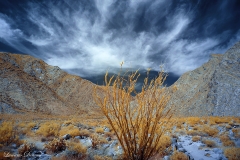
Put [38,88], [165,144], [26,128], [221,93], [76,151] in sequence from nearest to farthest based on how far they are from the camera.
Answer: [76,151]
[165,144]
[26,128]
[221,93]
[38,88]

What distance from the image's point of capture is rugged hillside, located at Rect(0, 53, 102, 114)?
3638cm

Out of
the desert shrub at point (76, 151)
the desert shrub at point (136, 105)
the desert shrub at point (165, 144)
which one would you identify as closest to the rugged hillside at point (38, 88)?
the desert shrub at point (76, 151)

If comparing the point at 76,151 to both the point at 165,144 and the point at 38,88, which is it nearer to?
the point at 165,144

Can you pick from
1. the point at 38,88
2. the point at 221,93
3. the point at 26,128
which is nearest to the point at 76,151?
the point at 26,128

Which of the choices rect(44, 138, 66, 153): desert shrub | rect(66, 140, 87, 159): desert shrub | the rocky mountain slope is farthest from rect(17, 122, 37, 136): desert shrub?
the rocky mountain slope

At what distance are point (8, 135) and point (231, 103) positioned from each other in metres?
29.5

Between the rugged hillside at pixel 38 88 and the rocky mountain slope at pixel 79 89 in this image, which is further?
the rugged hillside at pixel 38 88

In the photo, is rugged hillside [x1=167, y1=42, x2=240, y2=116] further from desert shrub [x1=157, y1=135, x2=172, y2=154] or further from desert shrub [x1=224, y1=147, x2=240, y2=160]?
desert shrub [x1=224, y1=147, x2=240, y2=160]

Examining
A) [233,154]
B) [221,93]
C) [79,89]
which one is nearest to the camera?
[233,154]

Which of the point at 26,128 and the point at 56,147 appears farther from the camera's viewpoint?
the point at 26,128

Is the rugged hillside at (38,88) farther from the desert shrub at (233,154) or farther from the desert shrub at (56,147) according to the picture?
the desert shrub at (233,154)

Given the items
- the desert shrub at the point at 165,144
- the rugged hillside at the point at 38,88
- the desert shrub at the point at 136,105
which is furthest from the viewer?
the rugged hillside at the point at 38,88

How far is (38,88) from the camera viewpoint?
4447 cm

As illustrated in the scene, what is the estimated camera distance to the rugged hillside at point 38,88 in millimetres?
36375
